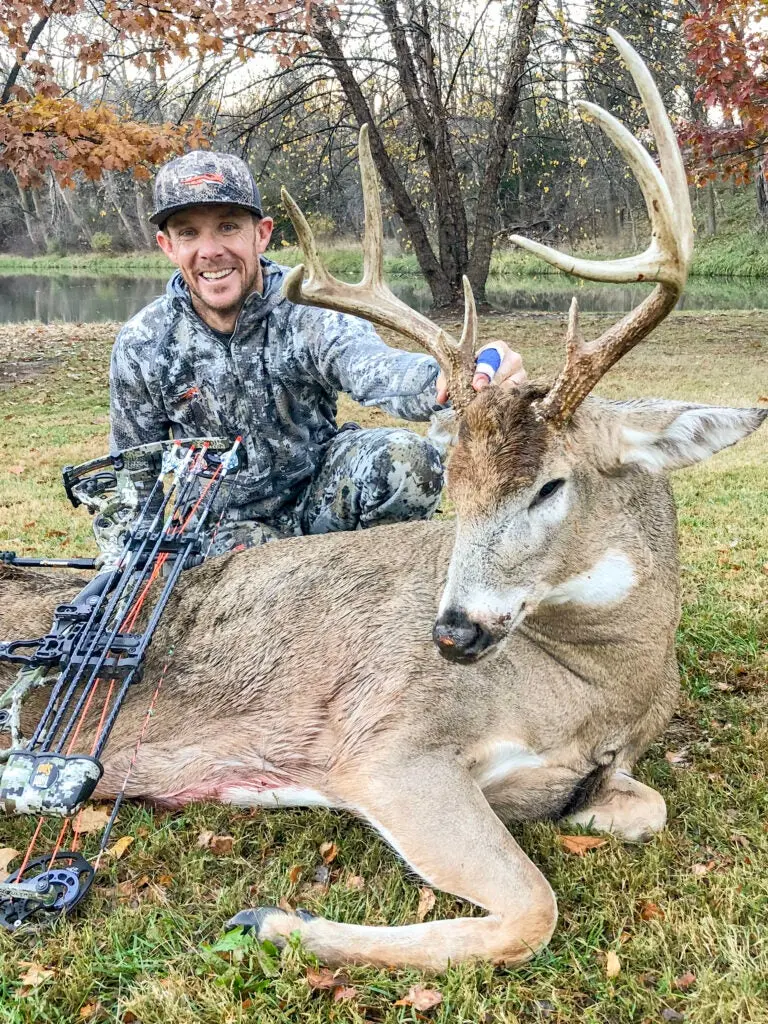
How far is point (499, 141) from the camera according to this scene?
1827cm

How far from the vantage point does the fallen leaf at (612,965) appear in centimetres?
258

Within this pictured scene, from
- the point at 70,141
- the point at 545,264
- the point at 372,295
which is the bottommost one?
the point at 545,264

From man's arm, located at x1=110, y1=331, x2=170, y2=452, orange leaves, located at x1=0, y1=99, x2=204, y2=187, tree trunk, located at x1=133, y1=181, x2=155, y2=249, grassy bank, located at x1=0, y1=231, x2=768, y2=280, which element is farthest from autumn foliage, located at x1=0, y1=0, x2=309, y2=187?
tree trunk, located at x1=133, y1=181, x2=155, y2=249

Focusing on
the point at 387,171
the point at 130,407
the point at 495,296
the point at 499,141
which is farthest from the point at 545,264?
the point at 130,407

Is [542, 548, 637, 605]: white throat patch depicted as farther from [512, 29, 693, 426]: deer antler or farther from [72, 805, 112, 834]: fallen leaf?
[72, 805, 112, 834]: fallen leaf

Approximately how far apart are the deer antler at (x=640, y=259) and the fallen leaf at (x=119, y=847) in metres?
2.02

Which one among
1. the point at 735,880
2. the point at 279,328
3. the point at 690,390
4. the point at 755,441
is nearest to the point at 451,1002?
the point at 735,880

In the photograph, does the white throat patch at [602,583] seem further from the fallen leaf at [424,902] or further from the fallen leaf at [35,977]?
the fallen leaf at [35,977]

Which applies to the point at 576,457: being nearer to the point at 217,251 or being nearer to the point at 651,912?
the point at 651,912

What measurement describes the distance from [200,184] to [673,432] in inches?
101

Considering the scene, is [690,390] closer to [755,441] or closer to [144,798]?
[755,441]

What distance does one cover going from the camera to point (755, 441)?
29.2 feet

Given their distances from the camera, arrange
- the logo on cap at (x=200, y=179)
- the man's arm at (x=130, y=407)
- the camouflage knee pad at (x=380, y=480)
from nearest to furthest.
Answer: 1. the logo on cap at (x=200, y=179)
2. the camouflage knee pad at (x=380, y=480)
3. the man's arm at (x=130, y=407)

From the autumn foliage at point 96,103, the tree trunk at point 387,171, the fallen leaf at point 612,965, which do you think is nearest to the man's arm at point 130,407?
the fallen leaf at point 612,965
